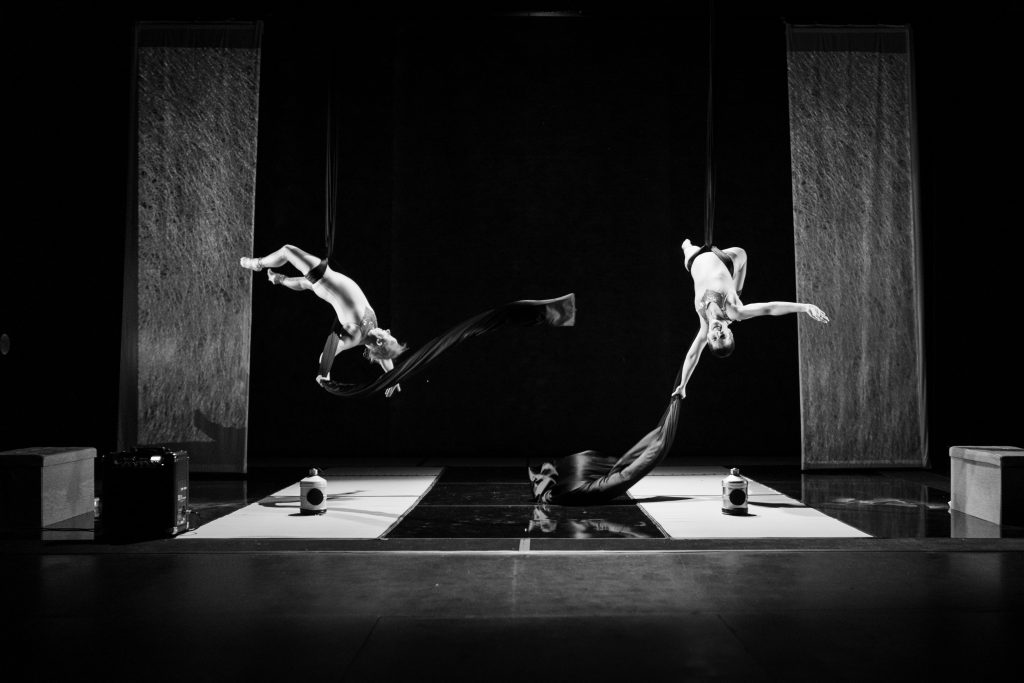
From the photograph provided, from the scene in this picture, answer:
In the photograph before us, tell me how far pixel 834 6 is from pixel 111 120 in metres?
6.60

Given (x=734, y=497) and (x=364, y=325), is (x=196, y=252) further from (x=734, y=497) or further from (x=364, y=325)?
(x=734, y=497)

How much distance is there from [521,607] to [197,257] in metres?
5.35

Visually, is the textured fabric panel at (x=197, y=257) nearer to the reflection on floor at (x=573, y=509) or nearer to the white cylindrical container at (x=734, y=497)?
the reflection on floor at (x=573, y=509)

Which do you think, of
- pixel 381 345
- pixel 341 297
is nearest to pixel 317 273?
pixel 341 297

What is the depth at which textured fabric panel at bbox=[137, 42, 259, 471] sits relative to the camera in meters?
7.67

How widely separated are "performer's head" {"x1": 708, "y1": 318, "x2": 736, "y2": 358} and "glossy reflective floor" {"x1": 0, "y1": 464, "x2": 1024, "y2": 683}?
190cm

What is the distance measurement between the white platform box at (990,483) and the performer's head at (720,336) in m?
1.74

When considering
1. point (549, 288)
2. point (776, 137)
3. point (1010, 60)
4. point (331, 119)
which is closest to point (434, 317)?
point (549, 288)

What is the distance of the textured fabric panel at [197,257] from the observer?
7.67 metres

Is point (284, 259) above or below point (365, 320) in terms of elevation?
above

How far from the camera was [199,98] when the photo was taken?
25.3ft

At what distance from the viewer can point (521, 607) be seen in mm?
3508

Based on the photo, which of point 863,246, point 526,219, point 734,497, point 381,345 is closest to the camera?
point 734,497

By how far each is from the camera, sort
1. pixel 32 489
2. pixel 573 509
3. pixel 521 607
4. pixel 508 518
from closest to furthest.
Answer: pixel 521 607 < pixel 32 489 < pixel 508 518 < pixel 573 509
